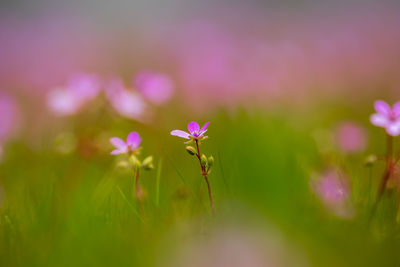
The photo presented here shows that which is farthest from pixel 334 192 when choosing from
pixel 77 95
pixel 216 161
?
pixel 77 95

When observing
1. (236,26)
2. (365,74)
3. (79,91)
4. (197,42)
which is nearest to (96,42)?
(197,42)

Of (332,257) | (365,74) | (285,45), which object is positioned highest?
(285,45)

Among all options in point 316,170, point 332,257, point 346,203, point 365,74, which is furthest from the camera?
point 365,74

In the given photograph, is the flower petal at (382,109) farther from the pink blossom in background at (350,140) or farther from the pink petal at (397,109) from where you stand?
the pink blossom in background at (350,140)

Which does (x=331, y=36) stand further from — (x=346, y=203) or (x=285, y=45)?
(x=346, y=203)

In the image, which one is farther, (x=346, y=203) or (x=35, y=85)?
(x=35, y=85)

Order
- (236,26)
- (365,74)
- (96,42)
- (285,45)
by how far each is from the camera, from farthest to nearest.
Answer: (236,26)
(96,42)
(285,45)
(365,74)

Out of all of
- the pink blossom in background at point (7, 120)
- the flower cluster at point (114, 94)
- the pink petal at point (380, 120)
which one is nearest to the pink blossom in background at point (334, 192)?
the pink petal at point (380, 120)
